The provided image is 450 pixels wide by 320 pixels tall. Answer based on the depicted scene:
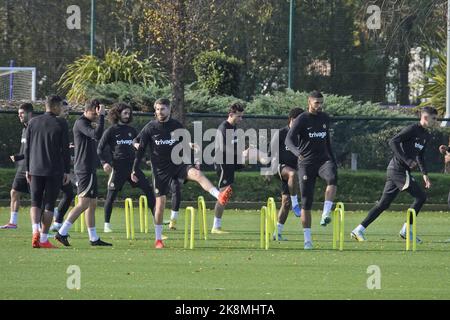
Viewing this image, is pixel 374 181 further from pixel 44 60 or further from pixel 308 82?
pixel 44 60

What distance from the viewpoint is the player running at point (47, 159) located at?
17203 mm

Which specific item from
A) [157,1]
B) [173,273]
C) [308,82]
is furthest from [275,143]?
[308,82]

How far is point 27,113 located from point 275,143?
415cm

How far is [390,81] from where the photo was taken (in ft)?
155

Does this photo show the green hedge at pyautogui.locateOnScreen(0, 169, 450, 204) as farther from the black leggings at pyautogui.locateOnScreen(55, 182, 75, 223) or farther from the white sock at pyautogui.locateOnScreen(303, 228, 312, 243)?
the white sock at pyautogui.locateOnScreen(303, 228, 312, 243)

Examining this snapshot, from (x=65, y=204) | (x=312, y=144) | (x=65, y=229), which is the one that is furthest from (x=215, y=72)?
(x=65, y=229)

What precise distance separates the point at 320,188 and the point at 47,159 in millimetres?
13070

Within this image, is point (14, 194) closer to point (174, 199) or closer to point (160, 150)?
point (174, 199)

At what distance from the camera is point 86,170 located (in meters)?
18.1

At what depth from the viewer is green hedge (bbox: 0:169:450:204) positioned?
29312 millimetres

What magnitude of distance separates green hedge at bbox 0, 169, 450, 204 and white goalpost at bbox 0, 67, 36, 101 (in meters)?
8.65

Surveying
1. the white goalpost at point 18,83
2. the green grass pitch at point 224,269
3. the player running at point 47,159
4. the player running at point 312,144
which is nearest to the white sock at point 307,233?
the player running at point 312,144
